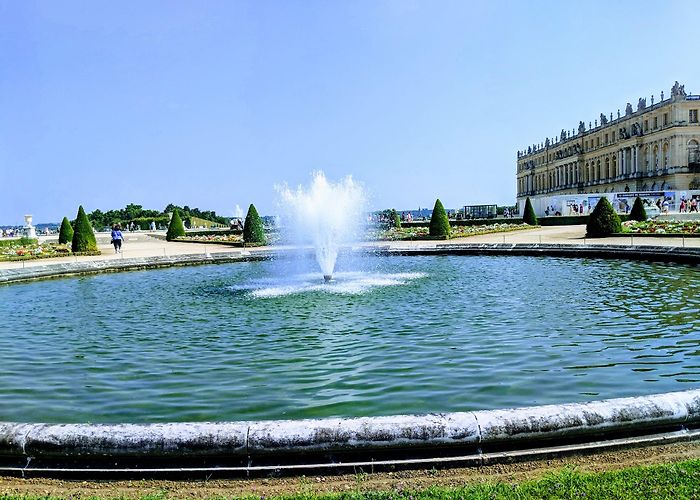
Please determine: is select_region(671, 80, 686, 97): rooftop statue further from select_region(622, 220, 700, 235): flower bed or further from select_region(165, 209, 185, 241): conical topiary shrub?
select_region(165, 209, 185, 241): conical topiary shrub

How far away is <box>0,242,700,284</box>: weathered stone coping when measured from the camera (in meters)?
18.8

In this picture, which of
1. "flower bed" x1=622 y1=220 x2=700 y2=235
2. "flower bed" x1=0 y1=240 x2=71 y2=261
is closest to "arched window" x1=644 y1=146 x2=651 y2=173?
"flower bed" x1=622 y1=220 x2=700 y2=235

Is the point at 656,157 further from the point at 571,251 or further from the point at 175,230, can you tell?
the point at 571,251

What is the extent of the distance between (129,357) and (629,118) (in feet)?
280

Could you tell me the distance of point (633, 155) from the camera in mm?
79750

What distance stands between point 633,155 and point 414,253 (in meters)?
65.1

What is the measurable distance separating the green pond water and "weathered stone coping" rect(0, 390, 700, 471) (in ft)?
4.74

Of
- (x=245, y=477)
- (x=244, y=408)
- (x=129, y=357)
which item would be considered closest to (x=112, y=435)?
(x=245, y=477)

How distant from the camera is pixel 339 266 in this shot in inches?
806

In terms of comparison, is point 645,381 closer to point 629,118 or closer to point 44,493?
point 44,493

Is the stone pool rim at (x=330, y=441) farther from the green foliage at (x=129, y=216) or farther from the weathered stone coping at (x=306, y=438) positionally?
the green foliage at (x=129, y=216)

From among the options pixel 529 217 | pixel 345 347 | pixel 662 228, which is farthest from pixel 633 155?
pixel 345 347

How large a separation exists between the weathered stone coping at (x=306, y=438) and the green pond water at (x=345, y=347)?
1.44 m

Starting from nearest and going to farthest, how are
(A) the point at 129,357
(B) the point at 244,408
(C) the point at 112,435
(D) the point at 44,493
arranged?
(D) the point at 44,493, (C) the point at 112,435, (B) the point at 244,408, (A) the point at 129,357
